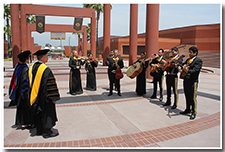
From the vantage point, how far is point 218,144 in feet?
12.3

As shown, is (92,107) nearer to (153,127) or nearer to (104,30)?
(153,127)

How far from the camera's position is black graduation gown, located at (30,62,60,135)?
379 centimetres

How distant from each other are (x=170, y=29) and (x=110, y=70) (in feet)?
126

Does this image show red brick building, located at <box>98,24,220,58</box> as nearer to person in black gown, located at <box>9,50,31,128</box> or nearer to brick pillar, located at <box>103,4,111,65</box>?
brick pillar, located at <box>103,4,111,65</box>

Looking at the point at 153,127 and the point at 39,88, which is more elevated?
the point at 39,88

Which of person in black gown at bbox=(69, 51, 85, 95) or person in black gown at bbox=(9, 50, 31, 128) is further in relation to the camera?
person in black gown at bbox=(69, 51, 85, 95)

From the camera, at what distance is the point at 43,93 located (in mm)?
3807

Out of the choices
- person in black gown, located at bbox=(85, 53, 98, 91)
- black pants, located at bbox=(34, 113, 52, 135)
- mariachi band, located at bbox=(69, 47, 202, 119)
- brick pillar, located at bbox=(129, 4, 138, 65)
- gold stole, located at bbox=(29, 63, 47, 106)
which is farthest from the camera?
brick pillar, located at bbox=(129, 4, 138, 65)

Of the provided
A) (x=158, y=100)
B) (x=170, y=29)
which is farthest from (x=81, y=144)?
(x=170, y=29)

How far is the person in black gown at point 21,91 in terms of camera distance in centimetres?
407

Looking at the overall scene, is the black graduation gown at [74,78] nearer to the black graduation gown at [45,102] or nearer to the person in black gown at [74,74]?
the person in black gown at [74,74]

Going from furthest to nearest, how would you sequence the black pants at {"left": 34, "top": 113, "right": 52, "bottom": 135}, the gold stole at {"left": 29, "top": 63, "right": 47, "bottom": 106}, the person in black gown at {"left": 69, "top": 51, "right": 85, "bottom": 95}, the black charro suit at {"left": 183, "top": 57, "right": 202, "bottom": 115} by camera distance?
the person in black gown at {"left": 69, "top": 51, "right": 85, "bottom": 95} → the black charro suit at {"left": 183, "top": 57, "right": 202, "bottom": 115} → the black pants at {"left": 34, "top": 113, "right": 52, "bottom": 135} → the gold stole at {"left": 29, "top": 63, "right": 47, "bottom": 106}

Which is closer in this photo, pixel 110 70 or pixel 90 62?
pixel 110 70

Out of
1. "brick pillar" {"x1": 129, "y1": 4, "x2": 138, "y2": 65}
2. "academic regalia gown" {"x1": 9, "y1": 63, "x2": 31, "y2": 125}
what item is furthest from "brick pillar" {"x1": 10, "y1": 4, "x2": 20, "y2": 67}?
"academic regalia gown" {"x1": 9, "y1": 63, "x2": 31, "y2": 125}
